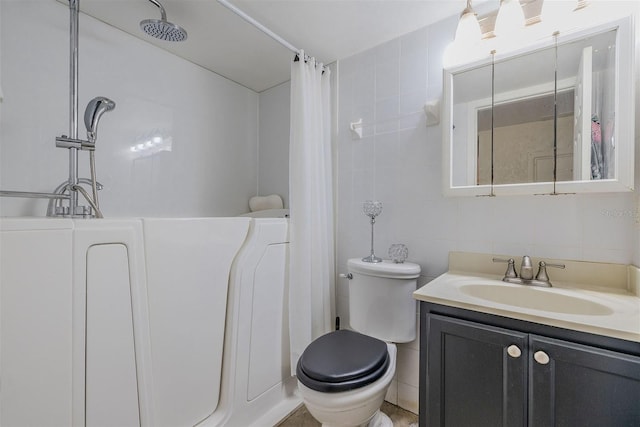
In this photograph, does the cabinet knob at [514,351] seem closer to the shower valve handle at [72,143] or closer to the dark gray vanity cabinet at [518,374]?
the dark gray vanity cabinet at [518,374]

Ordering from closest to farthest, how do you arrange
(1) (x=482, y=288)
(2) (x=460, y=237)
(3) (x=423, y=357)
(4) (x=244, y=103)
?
1. (3) (x=423, y=357)
2. (1) (x=482, y=288)
3. (2) (x=460, y=237)
4. (4) (x=244, y=103)

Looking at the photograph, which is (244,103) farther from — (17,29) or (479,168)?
(479,168)

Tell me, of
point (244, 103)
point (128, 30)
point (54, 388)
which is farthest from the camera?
point (244, 103)

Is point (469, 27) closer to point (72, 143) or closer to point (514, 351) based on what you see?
point (514, 351)

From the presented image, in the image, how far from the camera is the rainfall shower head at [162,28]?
4.50 feet

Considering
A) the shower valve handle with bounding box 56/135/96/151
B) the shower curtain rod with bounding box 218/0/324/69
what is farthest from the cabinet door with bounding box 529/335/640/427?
the shower valve handle with bounding box 56/135/96/151

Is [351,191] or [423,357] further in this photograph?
[351,191]

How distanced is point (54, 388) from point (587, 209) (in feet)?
6.43

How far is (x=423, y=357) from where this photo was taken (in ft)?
3.57

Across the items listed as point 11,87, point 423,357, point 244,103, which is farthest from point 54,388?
point 244,103

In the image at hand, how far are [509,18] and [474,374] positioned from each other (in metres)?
1.42

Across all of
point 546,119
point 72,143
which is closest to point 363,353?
point 546,119

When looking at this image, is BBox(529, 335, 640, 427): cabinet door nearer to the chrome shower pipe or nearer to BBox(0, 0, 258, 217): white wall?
the chrome shower pipe

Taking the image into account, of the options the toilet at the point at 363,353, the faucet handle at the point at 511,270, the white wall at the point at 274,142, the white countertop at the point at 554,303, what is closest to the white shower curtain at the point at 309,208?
the toilet at the point at 363,353
